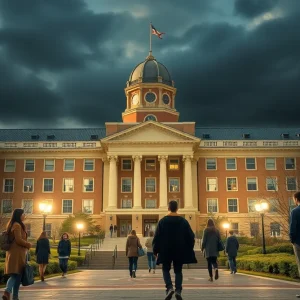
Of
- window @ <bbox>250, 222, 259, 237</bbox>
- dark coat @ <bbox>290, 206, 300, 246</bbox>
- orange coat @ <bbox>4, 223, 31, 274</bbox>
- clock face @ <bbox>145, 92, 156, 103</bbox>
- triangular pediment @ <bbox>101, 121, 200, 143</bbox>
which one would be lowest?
orange coat @ <bbox>4, 223, 31, 274</bbox>

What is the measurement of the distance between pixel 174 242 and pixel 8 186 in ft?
199

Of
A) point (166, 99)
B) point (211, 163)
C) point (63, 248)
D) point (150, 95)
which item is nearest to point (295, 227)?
point (63, 248)

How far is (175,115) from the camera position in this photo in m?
72.9

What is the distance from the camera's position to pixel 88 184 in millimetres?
66938

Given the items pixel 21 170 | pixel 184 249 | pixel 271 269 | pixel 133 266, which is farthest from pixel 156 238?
pixel 21 170

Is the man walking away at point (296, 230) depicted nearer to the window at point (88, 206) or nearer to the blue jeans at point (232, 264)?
the blue jeans at point (232, 264)

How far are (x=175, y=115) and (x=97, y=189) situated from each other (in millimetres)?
17307

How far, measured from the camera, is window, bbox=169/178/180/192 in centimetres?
6575

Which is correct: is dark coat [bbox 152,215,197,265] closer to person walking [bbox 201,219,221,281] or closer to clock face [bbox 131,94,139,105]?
person walking [bbox 201,219,221,281]

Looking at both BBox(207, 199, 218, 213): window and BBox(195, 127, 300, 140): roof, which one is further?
BBox(195, 127, 300, 140): roof

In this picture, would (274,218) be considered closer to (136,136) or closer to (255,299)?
(136,136)

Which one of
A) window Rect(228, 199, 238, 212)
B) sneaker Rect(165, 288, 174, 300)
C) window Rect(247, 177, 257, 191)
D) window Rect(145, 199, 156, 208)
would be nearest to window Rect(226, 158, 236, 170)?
window Rect(247, 177, 257, 191)

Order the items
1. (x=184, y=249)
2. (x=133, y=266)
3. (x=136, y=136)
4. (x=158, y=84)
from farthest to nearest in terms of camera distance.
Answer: (x=158, y=84) < (x=136, y=136) < (x=133, y=266) < (x=184, y=249)

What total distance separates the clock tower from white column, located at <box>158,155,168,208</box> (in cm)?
900
